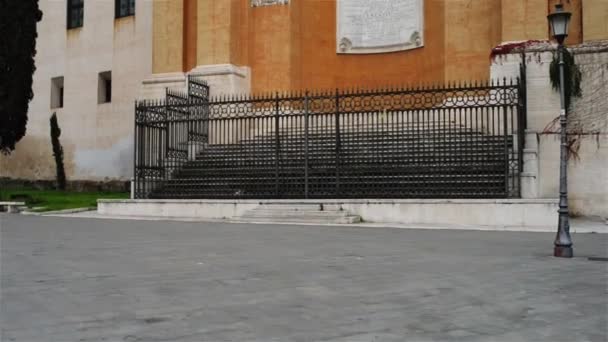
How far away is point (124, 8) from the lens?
93.7 feet

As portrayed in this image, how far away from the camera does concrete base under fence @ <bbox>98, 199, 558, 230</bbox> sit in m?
12.4

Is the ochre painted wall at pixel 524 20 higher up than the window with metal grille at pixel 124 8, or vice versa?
the window with metal grille at pixel 124 8

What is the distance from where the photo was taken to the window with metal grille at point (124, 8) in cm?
2822

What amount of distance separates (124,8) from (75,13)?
332 centimetres

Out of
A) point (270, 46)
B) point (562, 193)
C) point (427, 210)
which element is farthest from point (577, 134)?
point (270, 46)

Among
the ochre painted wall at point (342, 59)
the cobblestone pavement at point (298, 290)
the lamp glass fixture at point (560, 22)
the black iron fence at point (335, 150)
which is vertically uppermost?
the ochre painted wall at point (342, 59)

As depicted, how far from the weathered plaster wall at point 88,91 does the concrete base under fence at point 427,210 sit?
12.9m

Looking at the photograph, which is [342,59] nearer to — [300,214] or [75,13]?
[300,214]

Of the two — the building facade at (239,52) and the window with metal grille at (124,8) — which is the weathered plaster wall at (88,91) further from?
the window with metal grille at (124,8)

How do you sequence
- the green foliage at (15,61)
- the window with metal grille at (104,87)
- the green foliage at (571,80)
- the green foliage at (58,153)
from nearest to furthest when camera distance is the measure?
the green foliage at (571,80)
the green foliage at (15,61)
the window with metal grille at (104,87)
the green foliage at (58,153)

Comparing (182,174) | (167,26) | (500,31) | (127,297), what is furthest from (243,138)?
(127,297)

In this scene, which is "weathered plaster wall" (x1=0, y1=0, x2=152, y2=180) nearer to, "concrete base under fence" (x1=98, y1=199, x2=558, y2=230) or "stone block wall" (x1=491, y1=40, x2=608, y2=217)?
"concrete base under fence" (x1=98, y1=199, x2=558, y2=230)

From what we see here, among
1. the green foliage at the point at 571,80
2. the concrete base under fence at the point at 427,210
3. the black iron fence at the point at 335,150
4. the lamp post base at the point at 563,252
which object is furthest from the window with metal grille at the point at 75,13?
the lamp post base at the point at 563,252

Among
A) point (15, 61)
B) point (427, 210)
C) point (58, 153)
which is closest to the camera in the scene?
point (427, 210)
